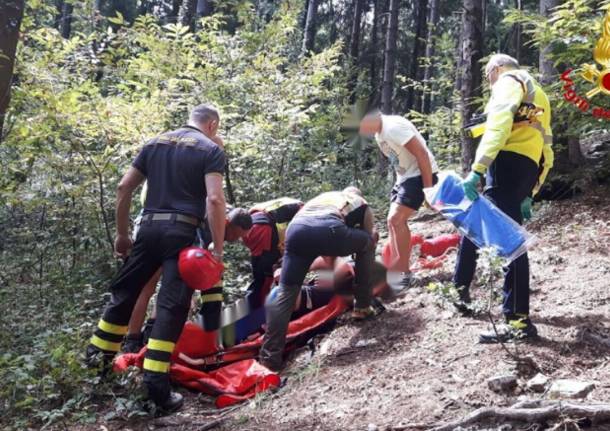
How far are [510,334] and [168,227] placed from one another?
2.36 meters

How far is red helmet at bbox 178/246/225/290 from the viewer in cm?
395

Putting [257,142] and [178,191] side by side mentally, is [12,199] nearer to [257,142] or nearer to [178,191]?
[257,142]

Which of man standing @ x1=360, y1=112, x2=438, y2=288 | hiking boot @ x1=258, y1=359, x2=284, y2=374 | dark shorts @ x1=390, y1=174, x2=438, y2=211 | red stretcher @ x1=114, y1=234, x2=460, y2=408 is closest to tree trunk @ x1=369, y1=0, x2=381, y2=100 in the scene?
man standing @ x1=360, y1=112, x2=438, y2=288

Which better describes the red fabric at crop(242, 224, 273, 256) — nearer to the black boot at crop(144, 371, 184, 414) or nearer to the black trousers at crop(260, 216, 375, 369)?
the black trousers at crop(260, 216, 375, 369)

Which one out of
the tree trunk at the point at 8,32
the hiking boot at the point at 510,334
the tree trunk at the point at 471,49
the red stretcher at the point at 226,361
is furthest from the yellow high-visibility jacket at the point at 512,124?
the tree trunk at the point at 471,49

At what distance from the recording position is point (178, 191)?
13.8ft

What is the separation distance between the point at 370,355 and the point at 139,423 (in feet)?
5.41

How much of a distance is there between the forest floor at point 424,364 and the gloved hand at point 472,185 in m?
0.70

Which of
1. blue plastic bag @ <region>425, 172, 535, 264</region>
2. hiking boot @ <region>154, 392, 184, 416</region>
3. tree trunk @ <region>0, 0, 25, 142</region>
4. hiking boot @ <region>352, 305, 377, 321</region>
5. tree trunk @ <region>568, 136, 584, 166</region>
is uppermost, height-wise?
tree trunk @ <region>0, 0, 25, 142</region>

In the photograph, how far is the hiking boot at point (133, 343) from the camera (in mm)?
4820

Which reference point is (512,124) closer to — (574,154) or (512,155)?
(512,155)

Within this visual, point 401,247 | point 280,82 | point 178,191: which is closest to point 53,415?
point 178,191

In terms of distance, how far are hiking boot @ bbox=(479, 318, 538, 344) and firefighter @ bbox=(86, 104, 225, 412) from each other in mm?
1942

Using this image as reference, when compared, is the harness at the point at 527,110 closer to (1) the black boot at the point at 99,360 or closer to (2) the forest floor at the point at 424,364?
(2) the forest floor at the point at 424,364
